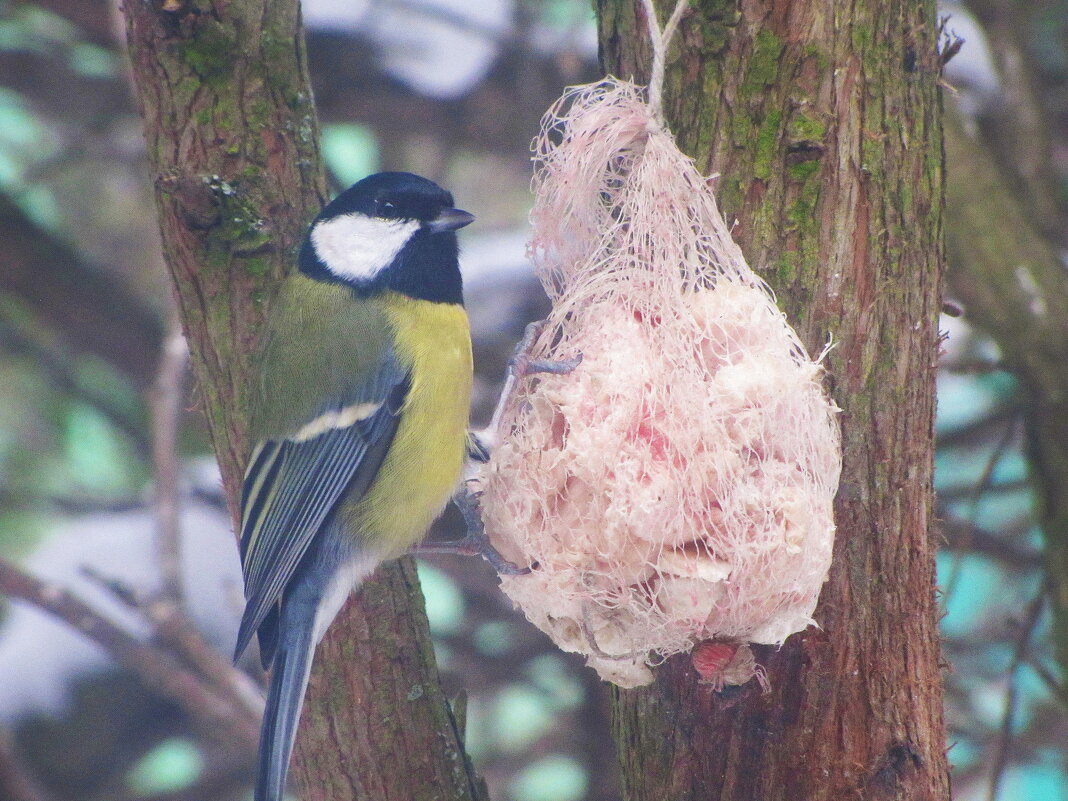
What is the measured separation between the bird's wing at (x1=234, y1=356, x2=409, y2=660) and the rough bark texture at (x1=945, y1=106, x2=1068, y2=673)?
146 centimetres

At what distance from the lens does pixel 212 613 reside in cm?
338

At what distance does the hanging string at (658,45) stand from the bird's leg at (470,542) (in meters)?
0.69

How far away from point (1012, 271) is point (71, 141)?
3238 mm

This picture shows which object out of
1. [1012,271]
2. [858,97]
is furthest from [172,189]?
[1012,271]

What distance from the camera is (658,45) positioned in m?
1.42

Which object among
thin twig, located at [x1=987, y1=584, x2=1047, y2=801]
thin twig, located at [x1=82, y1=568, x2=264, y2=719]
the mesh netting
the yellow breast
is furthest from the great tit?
thin twig, located at [x1=987, y1=584, x2=1047, y2=801]

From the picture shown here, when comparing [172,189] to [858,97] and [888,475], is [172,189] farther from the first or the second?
[888,475]

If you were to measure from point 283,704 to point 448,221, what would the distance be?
0.87 meters

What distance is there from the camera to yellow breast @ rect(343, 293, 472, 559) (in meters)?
1.86

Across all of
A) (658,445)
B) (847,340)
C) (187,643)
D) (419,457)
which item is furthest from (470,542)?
(187,643)

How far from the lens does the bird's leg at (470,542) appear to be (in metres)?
1.76

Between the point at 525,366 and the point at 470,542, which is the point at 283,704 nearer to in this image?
the point at 470,542

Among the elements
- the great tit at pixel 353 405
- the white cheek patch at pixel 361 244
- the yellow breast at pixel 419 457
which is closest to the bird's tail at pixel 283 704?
the great tit at pixel 353 405

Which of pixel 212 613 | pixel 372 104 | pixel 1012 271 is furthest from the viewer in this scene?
pixel 372 104
